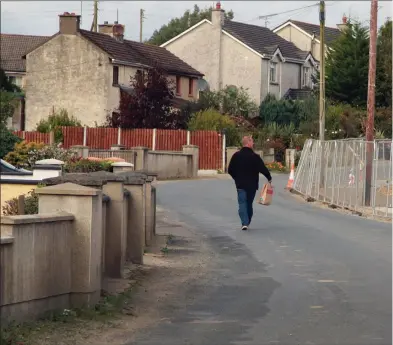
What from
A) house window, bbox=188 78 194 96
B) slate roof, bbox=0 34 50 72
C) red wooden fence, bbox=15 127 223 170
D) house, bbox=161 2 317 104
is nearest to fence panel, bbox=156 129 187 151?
red wooden fence, bbox=15 127 223 170

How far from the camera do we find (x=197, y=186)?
39406 mm

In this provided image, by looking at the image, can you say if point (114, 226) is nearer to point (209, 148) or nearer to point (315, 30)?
point (209, 148)

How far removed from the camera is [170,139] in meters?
52.2

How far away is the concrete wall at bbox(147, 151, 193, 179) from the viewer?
46844 millimetres

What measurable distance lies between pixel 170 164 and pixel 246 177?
26.8 meters

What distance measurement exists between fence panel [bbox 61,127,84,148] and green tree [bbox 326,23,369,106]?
66.2 feet

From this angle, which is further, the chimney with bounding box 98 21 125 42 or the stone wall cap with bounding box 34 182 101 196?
the chimney with bounding box 98 21 125 42

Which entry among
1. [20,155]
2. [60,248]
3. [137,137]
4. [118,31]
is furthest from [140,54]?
[60,248]

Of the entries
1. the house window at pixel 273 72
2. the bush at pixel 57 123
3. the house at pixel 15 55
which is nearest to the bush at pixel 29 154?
the bush at pixel 57 123

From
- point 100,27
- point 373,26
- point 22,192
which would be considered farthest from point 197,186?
point 100,27

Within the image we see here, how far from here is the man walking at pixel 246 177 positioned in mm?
21373

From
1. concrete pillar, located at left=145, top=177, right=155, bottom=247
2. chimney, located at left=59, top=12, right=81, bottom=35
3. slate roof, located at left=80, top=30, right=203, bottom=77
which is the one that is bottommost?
concrete pillar, located at left=145, top=177, right=155, bottom=247

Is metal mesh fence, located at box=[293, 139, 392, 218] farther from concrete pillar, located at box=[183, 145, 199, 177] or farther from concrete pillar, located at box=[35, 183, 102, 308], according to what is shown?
concrete pillar, located at box=[35, 183, 102, 308]

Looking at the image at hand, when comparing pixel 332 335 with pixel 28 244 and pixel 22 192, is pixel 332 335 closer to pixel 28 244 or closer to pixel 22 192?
pixel 28 244
